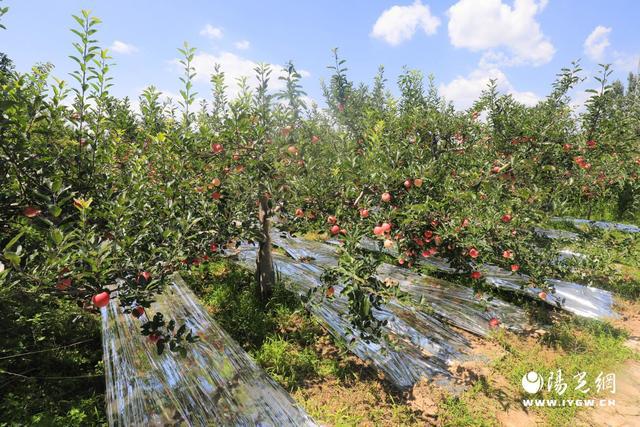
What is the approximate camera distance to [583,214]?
403 inches

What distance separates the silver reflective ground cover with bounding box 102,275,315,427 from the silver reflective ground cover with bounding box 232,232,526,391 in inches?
36.3

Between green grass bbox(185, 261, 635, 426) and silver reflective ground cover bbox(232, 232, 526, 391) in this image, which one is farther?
silver reflective ground cover bbox(232, 232, 526, 391)

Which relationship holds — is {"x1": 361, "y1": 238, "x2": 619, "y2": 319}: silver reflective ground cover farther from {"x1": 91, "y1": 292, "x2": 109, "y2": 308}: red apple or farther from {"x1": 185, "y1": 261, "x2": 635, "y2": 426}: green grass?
{"x1": 91, "y1": 292, "x2": 109, "y2": 308}: red apple

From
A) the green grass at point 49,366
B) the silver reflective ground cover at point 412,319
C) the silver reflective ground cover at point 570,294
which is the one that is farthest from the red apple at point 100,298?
the silver reflective ground cover at point 570,294

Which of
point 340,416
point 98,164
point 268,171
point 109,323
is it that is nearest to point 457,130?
point 268,171

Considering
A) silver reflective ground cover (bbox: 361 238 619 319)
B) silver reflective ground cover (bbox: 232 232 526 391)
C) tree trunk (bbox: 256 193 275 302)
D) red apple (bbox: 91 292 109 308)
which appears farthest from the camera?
silver reflective ground cover (bbox: 361 238 619 319)

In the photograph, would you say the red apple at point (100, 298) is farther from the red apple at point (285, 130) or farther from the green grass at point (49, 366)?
the red apple at point (285, 130)

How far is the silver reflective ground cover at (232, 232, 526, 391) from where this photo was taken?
3695mm

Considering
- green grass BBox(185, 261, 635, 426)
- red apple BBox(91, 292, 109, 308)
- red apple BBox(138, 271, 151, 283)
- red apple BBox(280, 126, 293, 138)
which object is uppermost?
red apple BBox(280, 126, 293, 138)

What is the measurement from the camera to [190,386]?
2.96m

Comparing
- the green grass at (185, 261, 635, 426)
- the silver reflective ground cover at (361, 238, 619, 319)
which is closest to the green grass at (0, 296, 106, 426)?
the green grass at (185, 261, 635, 426)

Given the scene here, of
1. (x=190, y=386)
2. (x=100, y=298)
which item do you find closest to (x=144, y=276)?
(x=100, y=298)

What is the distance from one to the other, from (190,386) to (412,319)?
9.38 feet

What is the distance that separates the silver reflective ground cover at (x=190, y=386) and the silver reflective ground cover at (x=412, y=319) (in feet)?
3.03
